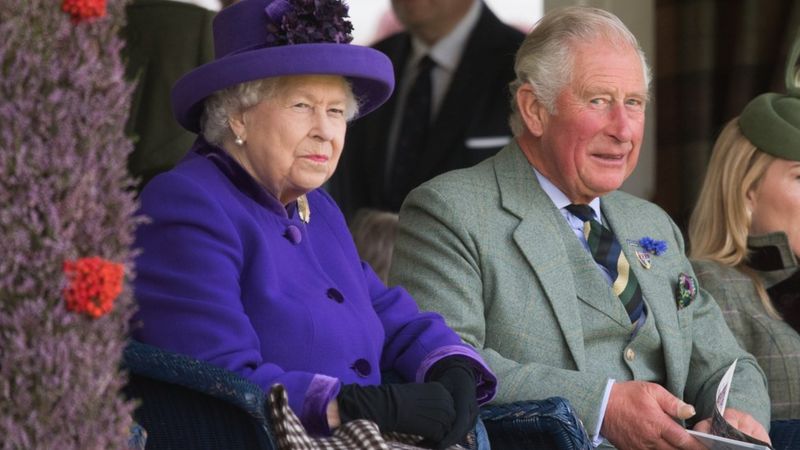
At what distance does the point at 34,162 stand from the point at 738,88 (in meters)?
5.30

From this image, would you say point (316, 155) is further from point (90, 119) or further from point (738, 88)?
point (738, 88)

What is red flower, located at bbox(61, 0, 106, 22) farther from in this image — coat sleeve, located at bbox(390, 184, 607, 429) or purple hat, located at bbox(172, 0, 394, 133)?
coat sleeve, located at bbox(390, 184, 607, 429)

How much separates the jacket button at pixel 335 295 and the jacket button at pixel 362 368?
140 millimetres

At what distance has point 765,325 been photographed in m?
4.63

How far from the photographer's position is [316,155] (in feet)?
11.0

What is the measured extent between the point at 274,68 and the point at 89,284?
105 centimetres

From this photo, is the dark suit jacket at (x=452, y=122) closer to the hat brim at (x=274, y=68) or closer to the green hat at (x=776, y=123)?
the green hat at (x=776, y=123)

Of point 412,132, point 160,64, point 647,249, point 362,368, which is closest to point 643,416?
point 647,249

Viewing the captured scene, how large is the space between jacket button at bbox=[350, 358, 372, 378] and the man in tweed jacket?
1.64ft

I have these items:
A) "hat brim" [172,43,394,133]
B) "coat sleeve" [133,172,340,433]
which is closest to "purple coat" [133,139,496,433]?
"coat sleeve" [133,172,340,433]

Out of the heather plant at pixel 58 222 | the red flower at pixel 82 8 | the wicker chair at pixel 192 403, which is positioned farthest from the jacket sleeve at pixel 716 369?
the red flower at pixel 82 8

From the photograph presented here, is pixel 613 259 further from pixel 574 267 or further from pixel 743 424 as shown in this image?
pixel 743 424

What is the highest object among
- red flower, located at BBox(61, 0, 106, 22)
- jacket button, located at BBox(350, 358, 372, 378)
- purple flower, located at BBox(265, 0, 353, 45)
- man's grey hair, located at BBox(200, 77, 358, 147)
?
red flower, located at BBox(61, 0, 106, 22)

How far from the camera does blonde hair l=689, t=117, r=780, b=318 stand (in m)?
4.76
